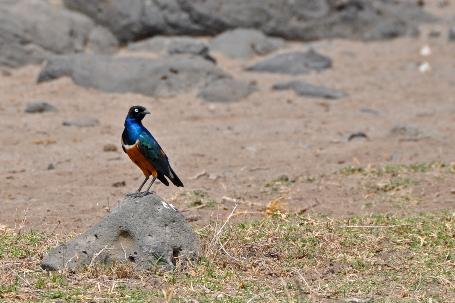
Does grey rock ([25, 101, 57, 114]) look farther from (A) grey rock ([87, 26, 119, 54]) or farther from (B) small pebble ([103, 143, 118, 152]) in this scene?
(A) grey rock ([87, 26, 119, 54])

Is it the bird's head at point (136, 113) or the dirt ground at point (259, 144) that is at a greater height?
the bird's head at point (136, 113)

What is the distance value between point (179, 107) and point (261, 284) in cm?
682

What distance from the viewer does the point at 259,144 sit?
1098cm

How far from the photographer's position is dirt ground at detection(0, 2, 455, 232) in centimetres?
828

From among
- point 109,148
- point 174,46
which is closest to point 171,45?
point 174,46

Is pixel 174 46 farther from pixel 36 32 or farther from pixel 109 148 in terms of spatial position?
pixel 109 148

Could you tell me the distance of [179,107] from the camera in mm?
12469

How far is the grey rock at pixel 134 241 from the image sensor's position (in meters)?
5.91

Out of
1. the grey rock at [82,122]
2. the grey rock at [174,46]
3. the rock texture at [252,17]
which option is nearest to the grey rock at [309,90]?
the grey rock at [174,46]

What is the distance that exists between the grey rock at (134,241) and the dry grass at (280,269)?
0.26 feet

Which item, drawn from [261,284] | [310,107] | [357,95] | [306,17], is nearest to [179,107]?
[310,107]

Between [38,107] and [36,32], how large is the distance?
8.38 ft

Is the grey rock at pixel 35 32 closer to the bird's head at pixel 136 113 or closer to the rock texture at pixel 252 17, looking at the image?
the rock texture at pixel 252 17

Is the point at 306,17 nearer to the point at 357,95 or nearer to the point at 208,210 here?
the point at 357,95
